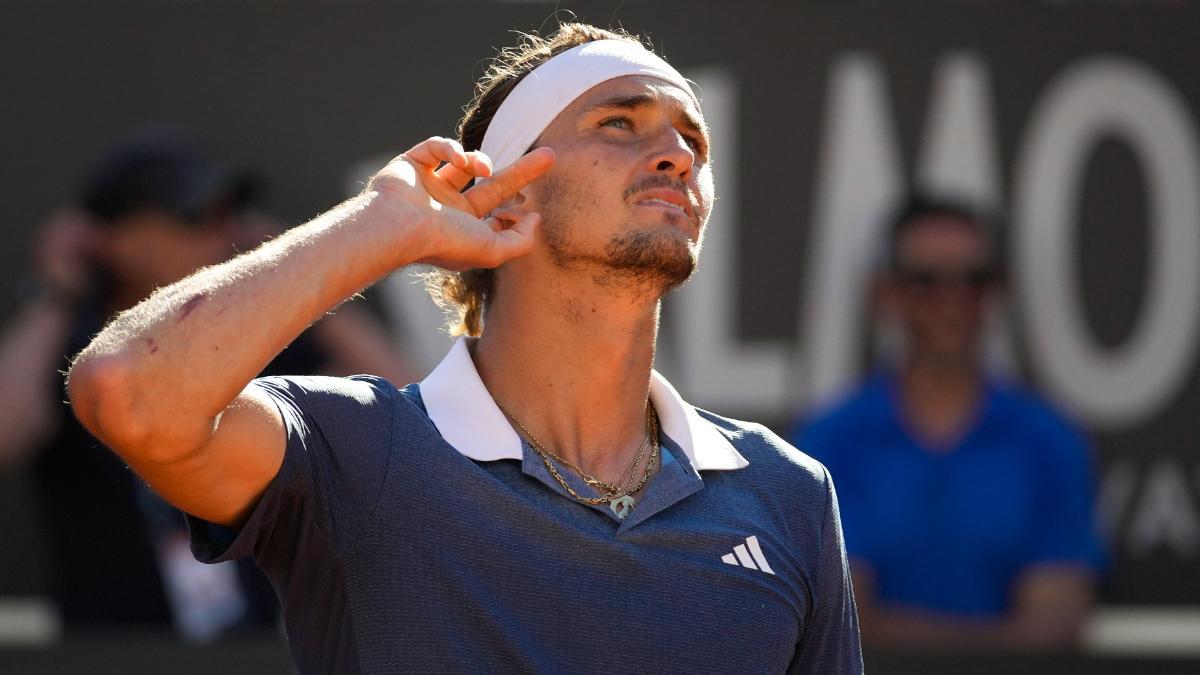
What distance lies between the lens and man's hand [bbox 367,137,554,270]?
2479 mm

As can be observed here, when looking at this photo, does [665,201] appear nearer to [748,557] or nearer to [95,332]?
[748,557]

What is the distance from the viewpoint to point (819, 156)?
17.1 ft

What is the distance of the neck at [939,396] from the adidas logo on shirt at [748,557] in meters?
2.38

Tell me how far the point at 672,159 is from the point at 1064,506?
2443 millimetres

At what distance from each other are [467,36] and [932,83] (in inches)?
56.3

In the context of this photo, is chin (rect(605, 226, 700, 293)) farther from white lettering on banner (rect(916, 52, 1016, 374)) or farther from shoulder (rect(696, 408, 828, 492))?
white lettering on banner (rect(916, 52, 1016, 374))

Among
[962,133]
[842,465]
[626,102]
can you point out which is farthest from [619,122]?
[962,133]

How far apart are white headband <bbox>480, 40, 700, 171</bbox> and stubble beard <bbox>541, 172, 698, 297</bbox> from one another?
14cm

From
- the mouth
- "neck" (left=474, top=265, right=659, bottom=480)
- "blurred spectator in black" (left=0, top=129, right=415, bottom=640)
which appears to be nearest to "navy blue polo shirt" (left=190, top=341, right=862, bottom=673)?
"neck" (left=474, top=265, right=659, bottom=480)

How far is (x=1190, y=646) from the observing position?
462 centimetres

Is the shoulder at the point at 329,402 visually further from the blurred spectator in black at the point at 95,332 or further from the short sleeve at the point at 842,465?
the short sleeve at the point at 842,465

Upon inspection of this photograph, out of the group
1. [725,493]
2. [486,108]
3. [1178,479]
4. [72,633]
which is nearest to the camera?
[725,493]

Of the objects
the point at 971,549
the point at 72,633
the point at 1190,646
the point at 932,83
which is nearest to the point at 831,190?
the point at 932,83

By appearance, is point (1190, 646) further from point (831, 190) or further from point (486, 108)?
point (486, 108)
